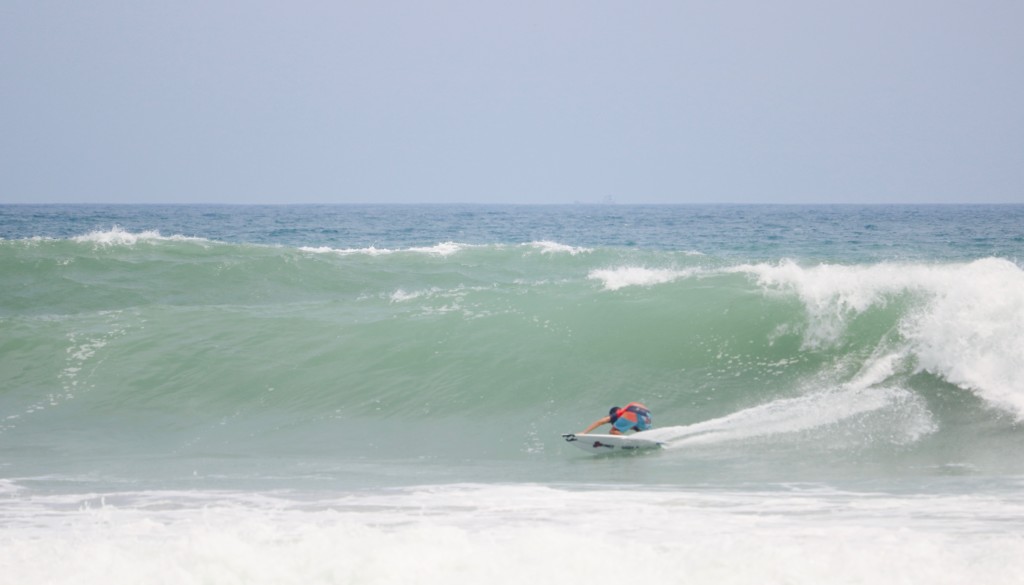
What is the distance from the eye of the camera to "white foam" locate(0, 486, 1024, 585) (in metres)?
5.34

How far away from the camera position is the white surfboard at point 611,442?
9.70 m

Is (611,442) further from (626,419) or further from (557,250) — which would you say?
(557,250)

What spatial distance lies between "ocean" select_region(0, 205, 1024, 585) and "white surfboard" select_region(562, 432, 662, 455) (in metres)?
0.23

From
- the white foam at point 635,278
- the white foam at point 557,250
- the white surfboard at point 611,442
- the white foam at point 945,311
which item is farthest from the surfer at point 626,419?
the white foam at point 557,250

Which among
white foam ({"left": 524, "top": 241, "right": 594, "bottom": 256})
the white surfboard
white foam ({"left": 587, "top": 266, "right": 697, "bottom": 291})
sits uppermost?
white foam ({"left": 587, "top": 266, "right": 697, "bottom": 291})

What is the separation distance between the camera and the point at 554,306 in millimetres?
15281

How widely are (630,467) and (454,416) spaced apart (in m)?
3.30

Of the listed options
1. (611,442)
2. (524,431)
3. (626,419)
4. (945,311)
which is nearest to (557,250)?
(945,311)

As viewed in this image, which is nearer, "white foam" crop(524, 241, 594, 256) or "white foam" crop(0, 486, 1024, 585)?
"white foam" crop(0, 486, 1024, 585)

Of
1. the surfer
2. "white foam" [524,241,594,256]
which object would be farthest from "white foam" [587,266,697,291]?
"white foam" [524,241,594,256]

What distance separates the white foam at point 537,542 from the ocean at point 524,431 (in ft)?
0.08

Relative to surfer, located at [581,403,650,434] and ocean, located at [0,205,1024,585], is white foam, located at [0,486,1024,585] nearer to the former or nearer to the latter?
ocean, located at [0,205,1024,585]

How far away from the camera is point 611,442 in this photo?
9711 millimetres

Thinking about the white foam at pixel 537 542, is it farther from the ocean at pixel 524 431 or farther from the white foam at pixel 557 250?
the white foam at pixel 557 250
